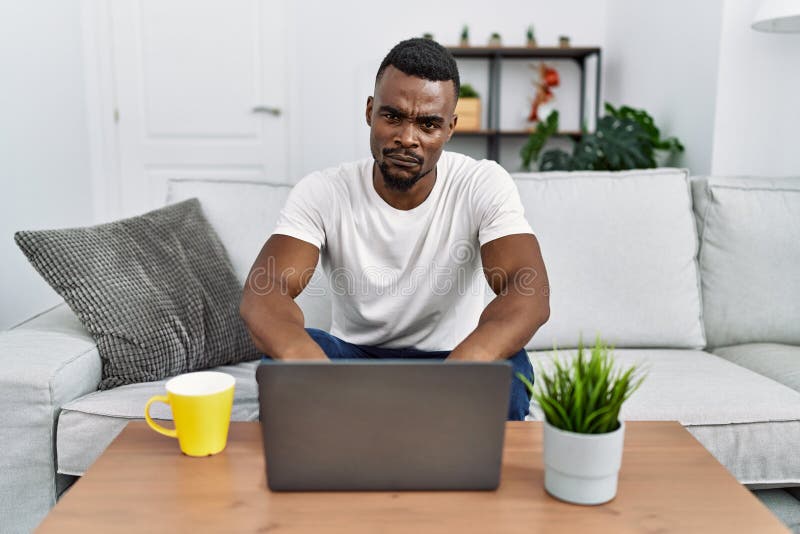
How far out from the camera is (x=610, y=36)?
3592 mm

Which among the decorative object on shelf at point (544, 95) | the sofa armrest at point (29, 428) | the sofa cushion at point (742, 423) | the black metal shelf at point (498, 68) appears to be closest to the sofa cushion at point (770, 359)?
the sofa cushion at point (742, 423)

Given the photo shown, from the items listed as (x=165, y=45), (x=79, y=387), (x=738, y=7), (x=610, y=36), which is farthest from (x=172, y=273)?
(x=610, y=36)

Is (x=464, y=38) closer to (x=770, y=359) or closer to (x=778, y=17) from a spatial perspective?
(x=778, y=17)

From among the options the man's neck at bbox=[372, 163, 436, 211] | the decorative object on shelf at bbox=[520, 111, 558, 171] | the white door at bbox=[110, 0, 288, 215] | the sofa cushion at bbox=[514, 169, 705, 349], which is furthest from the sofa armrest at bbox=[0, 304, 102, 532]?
the white door at bbox=[110, 0, 288, 215]

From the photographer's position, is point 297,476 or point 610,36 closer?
point 297,476

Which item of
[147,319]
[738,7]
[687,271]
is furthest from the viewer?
[738,7]

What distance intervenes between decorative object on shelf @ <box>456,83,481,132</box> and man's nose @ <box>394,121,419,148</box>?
220 cm

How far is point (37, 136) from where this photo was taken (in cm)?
279

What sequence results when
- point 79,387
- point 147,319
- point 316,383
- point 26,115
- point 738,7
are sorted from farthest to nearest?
1. point 26,115
2. point 738,7
3. point 147,319
4. point 79,387
5. point 316,383

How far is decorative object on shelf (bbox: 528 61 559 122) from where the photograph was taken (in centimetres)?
361

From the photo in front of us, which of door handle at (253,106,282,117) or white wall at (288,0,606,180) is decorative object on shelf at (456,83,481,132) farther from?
door handle at (253,106,282,117)

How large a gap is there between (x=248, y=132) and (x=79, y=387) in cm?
252

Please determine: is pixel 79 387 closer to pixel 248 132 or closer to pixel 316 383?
pixel 316 383

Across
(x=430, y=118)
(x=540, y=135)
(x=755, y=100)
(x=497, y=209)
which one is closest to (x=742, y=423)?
(x=497, y=209)
